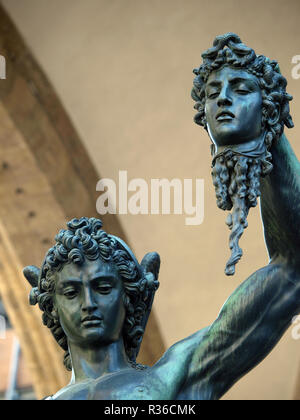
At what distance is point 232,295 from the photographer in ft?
11.1

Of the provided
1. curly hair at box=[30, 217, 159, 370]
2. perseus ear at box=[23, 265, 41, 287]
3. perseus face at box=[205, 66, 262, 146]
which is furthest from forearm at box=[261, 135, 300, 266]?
perseus ear at box=[23, 265, 41, 287]

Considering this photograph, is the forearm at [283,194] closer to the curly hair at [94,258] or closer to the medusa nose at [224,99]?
the medusa nose at [224,99]

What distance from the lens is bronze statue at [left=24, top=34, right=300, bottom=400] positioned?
3125mm

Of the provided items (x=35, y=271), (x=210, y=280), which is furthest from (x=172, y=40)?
(x=35, y=271)

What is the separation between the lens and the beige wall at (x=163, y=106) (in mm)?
8438

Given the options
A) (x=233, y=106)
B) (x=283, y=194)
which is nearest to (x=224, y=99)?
(x=233, y=106)

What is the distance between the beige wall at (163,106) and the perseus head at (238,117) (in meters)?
5.00

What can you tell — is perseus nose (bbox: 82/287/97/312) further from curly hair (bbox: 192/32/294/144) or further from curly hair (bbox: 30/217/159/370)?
curly hair (bbox: 192/32/294/144)

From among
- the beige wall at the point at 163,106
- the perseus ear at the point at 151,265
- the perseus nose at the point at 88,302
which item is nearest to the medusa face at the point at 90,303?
the perseus nose at the point at 88,302

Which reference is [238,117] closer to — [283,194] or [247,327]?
[283,194]

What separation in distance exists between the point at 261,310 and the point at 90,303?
442 millimetres
